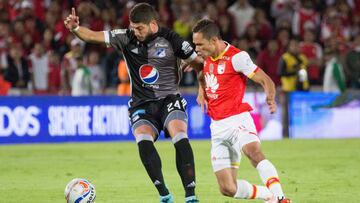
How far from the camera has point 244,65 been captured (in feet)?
30.6

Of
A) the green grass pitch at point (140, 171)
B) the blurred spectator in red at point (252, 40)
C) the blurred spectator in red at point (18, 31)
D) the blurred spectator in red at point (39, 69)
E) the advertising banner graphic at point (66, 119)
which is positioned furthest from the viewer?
the blurred spectator in red at point (252, 40)

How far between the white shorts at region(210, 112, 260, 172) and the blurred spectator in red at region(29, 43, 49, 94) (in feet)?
42.6

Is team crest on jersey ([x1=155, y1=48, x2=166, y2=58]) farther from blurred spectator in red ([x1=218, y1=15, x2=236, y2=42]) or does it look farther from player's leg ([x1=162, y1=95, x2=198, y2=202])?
blurred spectator in red ([x1=218, y1=15, x2=236, y2=42])

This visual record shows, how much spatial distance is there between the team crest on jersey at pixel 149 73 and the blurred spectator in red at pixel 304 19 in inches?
547

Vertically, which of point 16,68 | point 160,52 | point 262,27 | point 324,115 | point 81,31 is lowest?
point 324,115

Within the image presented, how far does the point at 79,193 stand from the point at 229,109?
190cm

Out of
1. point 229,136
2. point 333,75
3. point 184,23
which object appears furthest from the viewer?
point 184,23

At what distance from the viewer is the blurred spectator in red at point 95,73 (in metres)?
22.0

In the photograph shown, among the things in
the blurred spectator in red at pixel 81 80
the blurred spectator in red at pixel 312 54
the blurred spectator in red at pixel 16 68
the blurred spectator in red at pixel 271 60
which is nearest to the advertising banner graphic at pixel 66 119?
the blurred spectator in red at pixel 81 80

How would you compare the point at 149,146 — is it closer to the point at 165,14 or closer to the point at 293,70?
the point at 293,70

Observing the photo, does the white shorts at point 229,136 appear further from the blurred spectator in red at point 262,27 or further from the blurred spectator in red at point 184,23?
the blurred spectator in red at point 262,27

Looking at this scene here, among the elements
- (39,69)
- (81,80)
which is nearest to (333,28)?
(81,80)

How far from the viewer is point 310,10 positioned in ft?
78.7

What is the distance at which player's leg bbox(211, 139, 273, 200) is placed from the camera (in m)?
9.18
